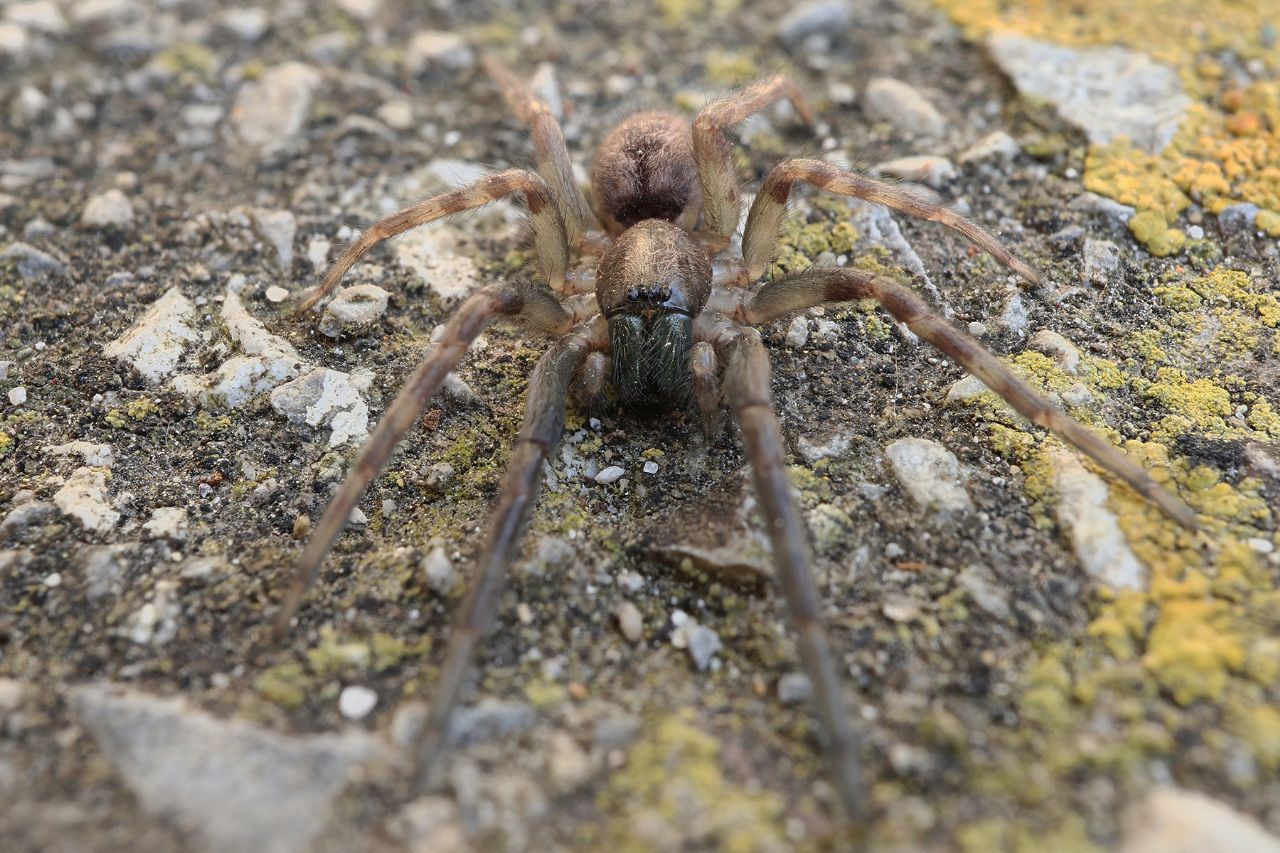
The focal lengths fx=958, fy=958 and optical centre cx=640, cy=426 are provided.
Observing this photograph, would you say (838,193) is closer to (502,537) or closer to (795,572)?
(795,572)

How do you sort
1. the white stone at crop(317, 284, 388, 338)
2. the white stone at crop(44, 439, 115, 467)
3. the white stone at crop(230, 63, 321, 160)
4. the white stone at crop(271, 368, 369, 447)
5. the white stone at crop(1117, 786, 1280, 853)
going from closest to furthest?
the white stone at crop(1117, 786, 1280, 853) → the white stone at crop(44, 439, 115, 467) → the white stone at crop(271, 368, 369, 447) → the white stone at crop(317, 284, 388, 338) → the white stone at crop(230, 63, 321, 160)

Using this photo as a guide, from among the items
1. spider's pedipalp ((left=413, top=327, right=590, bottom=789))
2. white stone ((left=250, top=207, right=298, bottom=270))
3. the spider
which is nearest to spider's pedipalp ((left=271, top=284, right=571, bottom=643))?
the spider

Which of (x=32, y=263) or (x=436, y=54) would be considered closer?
(x=32, y=263)

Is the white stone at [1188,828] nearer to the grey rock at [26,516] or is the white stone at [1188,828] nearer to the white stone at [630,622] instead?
the white stone at [630,622]

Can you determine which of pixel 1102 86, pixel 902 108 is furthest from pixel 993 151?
pixel 1102 86

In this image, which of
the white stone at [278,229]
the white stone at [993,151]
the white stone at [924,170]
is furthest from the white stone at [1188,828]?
the white stone at [278,229]

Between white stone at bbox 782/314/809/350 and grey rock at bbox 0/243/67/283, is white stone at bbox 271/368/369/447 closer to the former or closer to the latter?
grey rock at bbox 0/243/67/283
